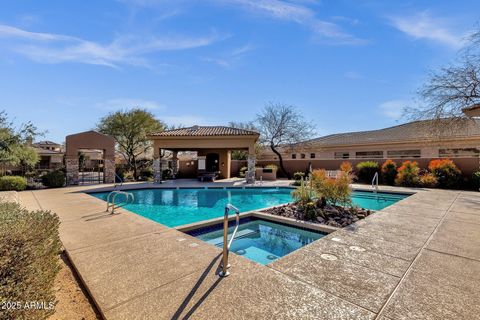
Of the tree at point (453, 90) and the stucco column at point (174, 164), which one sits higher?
the tree at point (453, 90)

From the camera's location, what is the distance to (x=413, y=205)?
7.73 meters

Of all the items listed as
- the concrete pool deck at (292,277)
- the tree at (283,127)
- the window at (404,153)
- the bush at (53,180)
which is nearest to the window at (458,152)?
the window at (404,153)

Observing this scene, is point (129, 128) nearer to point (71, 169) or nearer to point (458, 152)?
point (71, 169)

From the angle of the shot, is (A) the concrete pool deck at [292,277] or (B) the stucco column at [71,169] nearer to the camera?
(A) the concrete pool deck at [292,277]

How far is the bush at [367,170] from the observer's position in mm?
16453

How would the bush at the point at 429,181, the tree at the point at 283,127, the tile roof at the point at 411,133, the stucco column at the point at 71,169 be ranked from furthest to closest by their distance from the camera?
the tree at the point at 283,127 → the stucco column at the point at 71,169 → the tile roof at the point at 411,133 → the bush at the point at 429,181

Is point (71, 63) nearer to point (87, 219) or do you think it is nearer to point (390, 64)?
point (87, 219)

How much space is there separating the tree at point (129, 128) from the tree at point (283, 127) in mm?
12368

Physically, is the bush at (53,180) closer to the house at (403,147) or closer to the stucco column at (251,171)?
the stucco column at (251,171)

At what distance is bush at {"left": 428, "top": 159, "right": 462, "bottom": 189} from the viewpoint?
42.0ft

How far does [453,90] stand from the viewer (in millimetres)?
13039

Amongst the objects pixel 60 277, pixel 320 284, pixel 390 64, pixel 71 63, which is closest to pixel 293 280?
pixel 320 284

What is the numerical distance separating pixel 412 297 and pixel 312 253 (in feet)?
4.59

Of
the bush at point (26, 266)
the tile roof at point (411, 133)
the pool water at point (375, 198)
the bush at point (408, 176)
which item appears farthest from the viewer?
the tile roof at point (411, 133)
